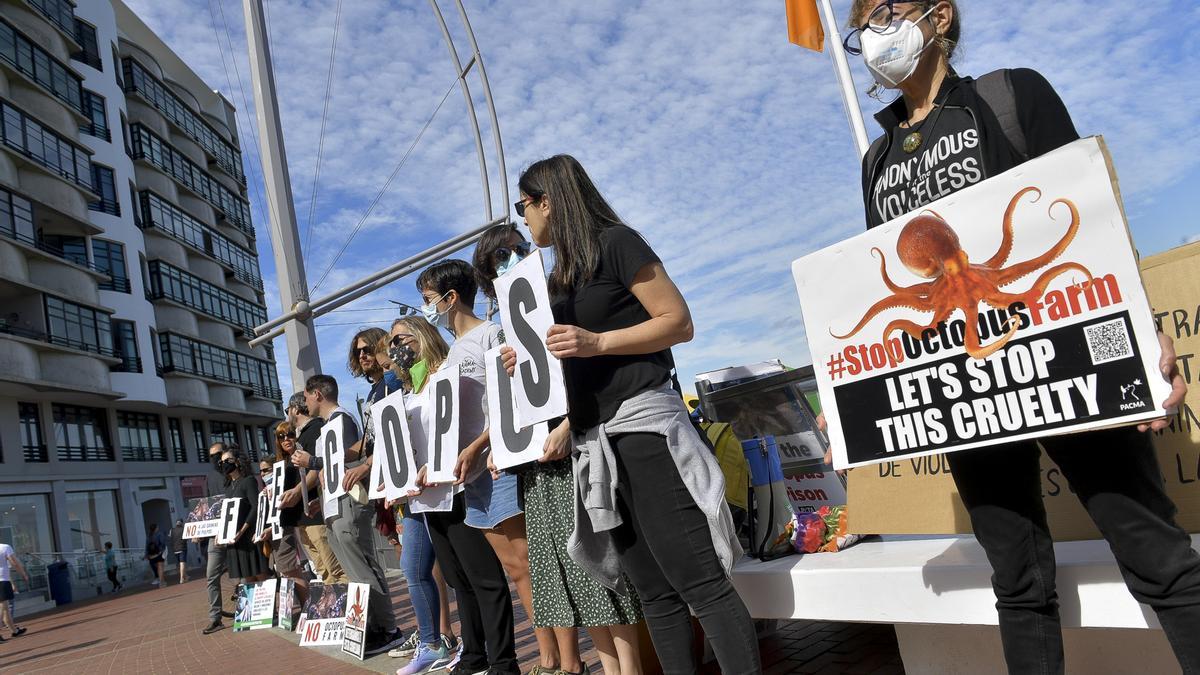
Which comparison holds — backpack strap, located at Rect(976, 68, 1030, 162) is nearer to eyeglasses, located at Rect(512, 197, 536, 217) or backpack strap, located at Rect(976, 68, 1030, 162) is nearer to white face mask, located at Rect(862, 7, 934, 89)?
white face mask, located at Rect(862, 7, 934, 89)

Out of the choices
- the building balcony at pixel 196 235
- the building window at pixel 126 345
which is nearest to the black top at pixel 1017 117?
the building window at pixel 126 345

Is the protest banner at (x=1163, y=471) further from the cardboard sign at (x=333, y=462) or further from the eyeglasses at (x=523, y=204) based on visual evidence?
the cardboard sign at (x=333, y=462)

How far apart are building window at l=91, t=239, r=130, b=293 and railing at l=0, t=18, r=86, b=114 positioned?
19.2 feet

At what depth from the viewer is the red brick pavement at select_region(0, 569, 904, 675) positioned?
→ 3.70m

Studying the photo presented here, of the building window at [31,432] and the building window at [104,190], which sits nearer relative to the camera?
the building window at [31,432]

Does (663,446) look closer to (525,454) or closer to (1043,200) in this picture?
(525,454)

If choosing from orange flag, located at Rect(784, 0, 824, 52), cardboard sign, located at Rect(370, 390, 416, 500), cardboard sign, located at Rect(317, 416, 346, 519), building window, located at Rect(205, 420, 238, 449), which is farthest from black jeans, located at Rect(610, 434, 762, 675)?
building window, located at Rect(205, 420, 238, 449)

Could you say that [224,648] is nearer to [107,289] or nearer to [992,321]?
[992,321]

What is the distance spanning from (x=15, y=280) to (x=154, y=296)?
41.0 feet

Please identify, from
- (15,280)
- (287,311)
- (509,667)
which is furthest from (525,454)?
(15,280)

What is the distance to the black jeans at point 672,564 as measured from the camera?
241 cm

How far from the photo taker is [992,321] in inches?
77.4

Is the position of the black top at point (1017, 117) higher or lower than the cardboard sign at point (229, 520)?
higher

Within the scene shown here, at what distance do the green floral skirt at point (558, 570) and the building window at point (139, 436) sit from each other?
1563 inches
